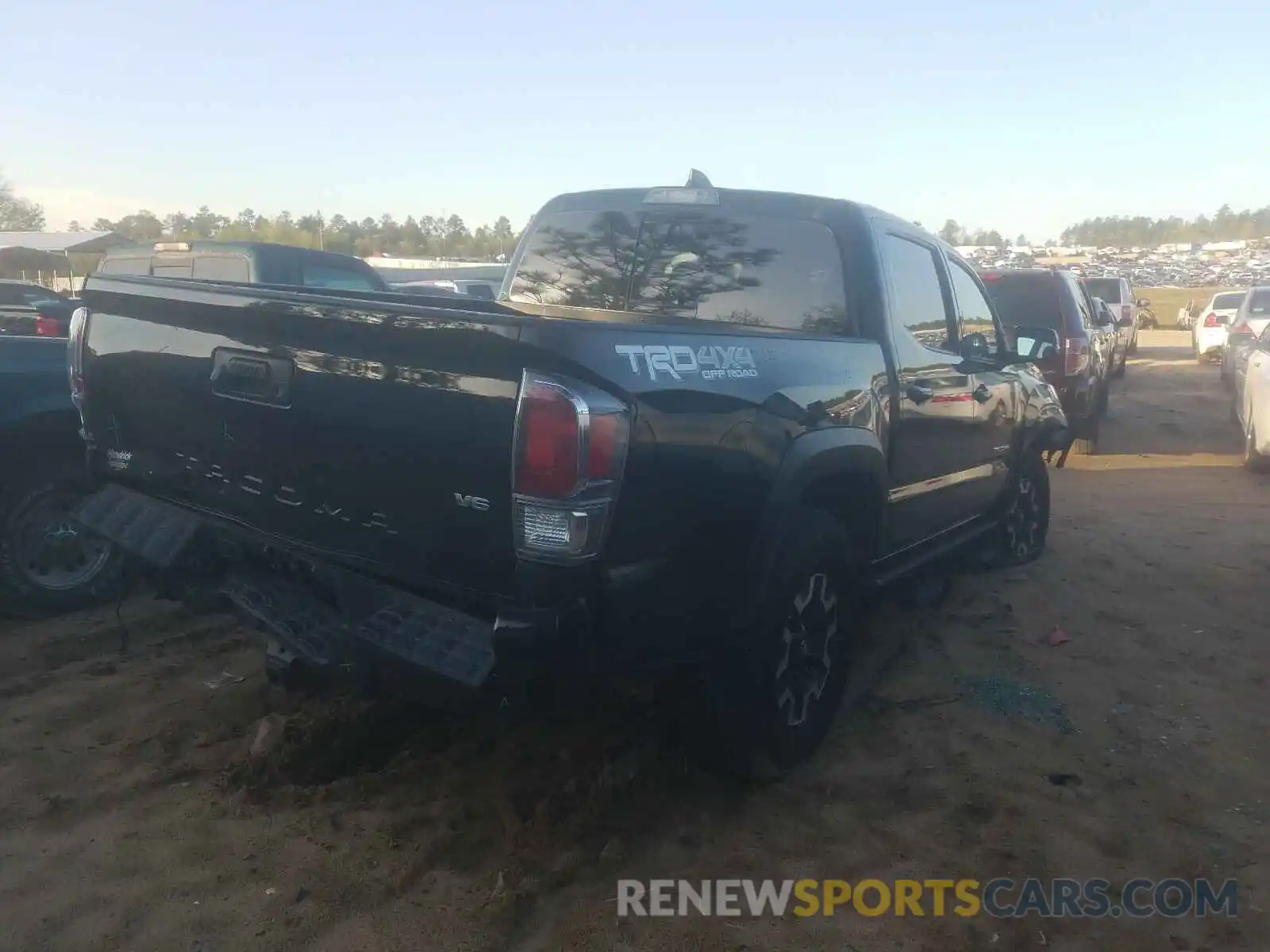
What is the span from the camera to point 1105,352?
12.6 metres

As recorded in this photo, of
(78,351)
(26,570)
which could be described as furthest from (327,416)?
(26,570)

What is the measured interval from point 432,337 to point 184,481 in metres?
1.30

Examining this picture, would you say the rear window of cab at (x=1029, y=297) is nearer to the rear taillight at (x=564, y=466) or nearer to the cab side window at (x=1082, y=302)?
the cab side window at (x=1082, y=302)

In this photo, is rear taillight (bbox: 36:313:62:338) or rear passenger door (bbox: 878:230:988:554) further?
rear taillight (bbox: 36:313:62:338)

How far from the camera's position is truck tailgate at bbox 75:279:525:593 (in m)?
2.60

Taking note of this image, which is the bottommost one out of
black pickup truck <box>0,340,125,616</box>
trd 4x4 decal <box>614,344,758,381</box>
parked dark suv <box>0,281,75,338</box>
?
black pickup truck <box>0,340,125,616</box>

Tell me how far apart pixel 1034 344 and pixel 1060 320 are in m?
4.24

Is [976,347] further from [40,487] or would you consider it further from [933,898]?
[40,487]

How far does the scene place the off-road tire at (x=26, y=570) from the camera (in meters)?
4.73

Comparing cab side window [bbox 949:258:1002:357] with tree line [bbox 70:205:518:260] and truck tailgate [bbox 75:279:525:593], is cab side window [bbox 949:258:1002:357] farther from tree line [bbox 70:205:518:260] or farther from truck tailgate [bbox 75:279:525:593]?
tree line [bbox 70:205:518:260]

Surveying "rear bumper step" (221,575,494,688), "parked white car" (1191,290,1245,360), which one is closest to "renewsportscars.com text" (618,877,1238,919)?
"rear bumper step" (221,575,494,688)

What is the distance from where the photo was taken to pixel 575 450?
246cm

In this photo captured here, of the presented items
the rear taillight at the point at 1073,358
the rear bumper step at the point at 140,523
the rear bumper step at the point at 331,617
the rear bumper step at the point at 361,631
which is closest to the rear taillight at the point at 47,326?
the rear bumper step at the point at 140,523

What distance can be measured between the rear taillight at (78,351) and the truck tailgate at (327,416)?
12cm
